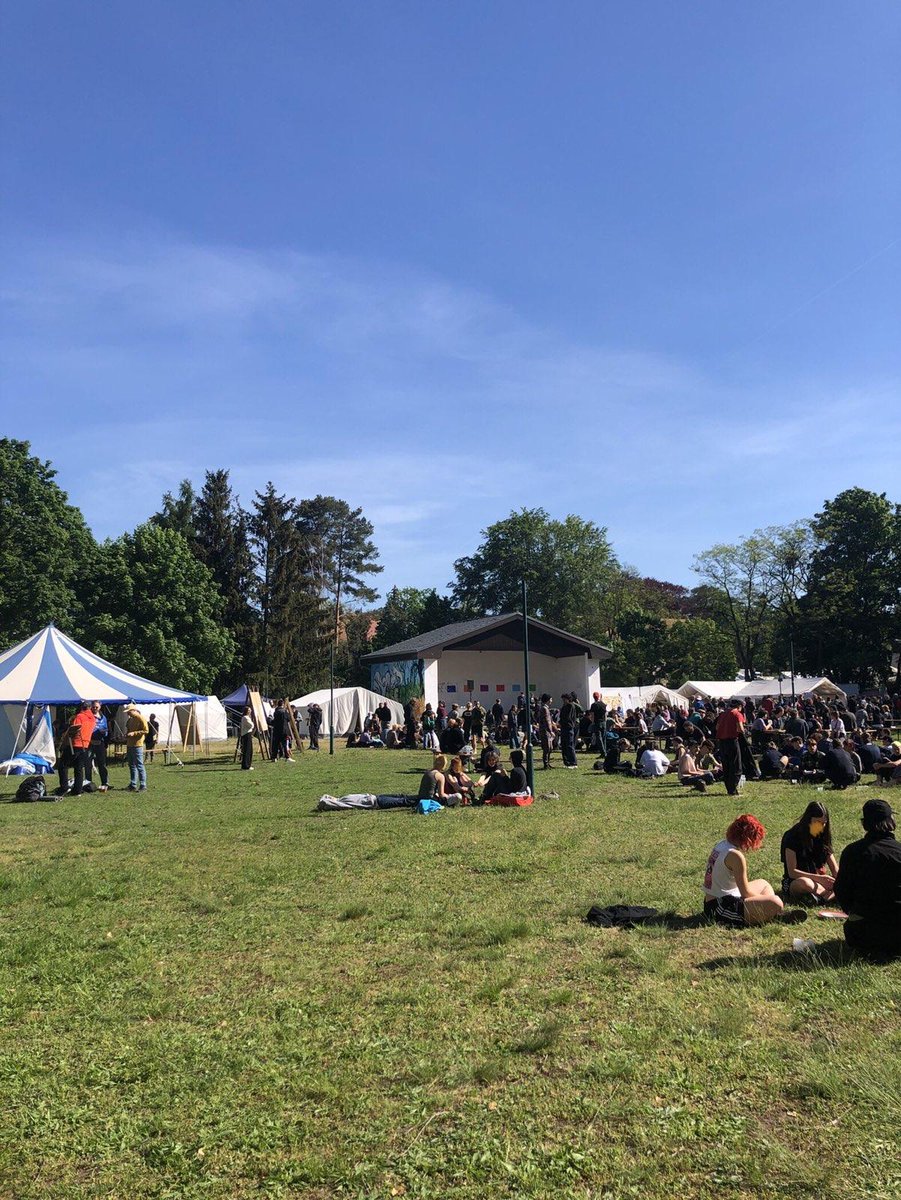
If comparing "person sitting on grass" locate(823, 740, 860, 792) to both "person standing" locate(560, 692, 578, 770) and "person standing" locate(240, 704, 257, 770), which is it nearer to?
"person standing" locate(560, 692, 578, 770)

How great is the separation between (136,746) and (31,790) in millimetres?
2019

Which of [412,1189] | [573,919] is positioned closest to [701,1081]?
[412,1189]

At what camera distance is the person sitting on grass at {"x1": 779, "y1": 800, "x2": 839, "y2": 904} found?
6.93 meters

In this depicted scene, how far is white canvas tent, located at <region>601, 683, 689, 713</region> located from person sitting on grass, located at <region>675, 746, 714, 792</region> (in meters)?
26.6

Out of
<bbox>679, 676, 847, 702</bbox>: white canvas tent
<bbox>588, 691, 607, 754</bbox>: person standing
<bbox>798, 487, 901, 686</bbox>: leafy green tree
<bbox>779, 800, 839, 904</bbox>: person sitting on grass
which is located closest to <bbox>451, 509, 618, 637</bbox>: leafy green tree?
<bbox>798, 487, 901, 686</bbox>: leafy green tree

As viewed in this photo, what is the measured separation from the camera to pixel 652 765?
1781 cm

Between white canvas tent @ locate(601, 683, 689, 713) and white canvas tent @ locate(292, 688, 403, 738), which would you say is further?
white canvas tent @ locate(601, 683, 689, 713)

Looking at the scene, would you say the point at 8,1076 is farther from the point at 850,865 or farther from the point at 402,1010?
the point at 850,865

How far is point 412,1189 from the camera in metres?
3.13

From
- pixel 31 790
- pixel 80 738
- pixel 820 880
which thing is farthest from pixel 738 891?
pixel 31 790

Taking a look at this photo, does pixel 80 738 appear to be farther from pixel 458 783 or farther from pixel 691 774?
pixel 691 774

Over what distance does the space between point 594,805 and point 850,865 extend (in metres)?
7.71

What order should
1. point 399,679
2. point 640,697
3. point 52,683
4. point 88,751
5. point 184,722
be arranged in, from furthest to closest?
point 640,697 < point 399,679 < point 184,722 < point 52,683 < point 88,751

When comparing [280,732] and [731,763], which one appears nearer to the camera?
[731,763]
